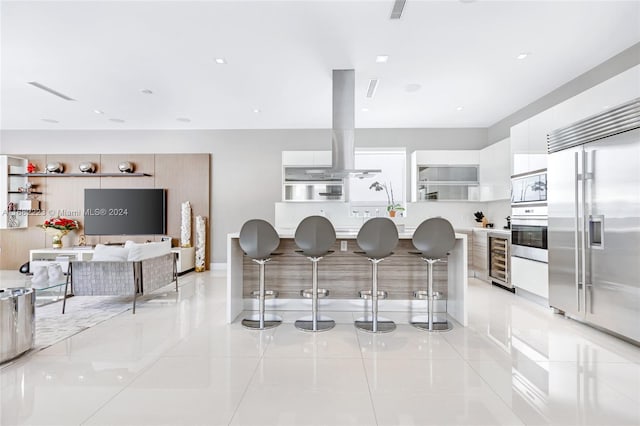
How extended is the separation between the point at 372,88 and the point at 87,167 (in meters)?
5.91

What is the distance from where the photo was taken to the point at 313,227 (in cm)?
310

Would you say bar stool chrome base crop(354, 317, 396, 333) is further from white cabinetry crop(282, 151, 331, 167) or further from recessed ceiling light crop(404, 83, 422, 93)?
white cabinetry crop(282, 151, 331, 167)

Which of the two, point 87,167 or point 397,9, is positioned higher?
point 397,9

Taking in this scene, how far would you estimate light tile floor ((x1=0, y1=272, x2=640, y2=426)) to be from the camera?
1.78 m

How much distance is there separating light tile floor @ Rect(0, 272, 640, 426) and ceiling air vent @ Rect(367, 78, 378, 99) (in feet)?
10.1

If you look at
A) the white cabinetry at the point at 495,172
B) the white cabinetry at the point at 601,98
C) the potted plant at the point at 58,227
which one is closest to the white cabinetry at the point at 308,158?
the white cabinetry at the point at 495,172

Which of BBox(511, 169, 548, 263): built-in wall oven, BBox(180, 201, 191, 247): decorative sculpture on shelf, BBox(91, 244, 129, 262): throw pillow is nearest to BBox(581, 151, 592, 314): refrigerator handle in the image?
BBox(511, 169, 548, 263): built-in wall oven

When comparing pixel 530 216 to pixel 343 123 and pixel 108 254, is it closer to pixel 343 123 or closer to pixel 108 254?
pixel 343 123

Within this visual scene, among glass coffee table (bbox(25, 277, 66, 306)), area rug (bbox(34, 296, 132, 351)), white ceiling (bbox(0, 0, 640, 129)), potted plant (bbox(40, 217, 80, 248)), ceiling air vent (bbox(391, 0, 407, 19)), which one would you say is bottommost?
area rug (bbox(34, 296, 132, 351))

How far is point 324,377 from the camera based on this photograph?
2189 millimetres

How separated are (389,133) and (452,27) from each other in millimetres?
3551

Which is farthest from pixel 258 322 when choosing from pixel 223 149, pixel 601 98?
pixel 223 149

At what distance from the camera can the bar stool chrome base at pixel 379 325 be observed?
312cm

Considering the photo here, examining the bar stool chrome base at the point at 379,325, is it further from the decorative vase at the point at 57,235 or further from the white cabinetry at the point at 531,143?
the decorative vase at the point at 57,235
